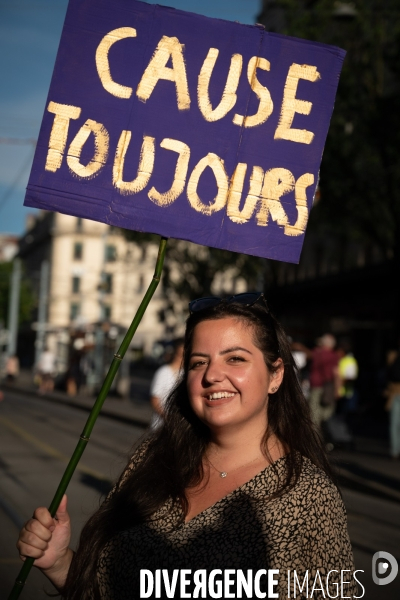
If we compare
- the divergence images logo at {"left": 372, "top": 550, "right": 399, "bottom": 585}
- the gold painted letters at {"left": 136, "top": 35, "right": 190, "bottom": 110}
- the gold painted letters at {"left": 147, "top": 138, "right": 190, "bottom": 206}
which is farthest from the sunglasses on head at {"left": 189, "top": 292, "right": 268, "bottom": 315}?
the divergence images logo at {"left": 372, "top": 550, "right": 399, "bottom": 585}

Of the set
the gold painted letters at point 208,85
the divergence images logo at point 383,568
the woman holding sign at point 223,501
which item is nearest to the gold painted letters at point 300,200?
the gold painted letters at point 208,85

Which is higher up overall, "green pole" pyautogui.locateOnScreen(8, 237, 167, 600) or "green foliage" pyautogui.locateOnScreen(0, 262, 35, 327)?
A: "green foliage" pyautogui.locateOnScreen(0, 262, 35, 327)

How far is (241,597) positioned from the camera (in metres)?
2.33

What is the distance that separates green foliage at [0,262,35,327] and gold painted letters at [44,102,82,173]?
89.2 m

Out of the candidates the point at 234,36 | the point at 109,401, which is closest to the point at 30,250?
the point at 109,401

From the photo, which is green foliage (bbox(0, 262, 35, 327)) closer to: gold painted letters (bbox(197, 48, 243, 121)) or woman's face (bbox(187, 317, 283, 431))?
gold painted letters (bbox(197, 48, 243, 121))

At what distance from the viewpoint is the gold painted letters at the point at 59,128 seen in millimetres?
3182

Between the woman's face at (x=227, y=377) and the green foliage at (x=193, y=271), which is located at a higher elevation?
the green foliage at (x=193, y=271)

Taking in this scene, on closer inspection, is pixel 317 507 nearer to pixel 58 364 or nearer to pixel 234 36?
pixel 234 36

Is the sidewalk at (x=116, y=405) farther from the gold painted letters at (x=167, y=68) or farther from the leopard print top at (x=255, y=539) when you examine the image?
the leopard print top at (x=255, y=539)

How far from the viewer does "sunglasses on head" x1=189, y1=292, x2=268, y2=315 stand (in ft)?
9.35

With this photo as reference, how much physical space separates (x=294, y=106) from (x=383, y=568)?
510 centimetres

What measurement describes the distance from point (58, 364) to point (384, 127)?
2216 centimetres

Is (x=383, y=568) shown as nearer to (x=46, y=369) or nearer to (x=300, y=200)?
(x=300, y=200)
